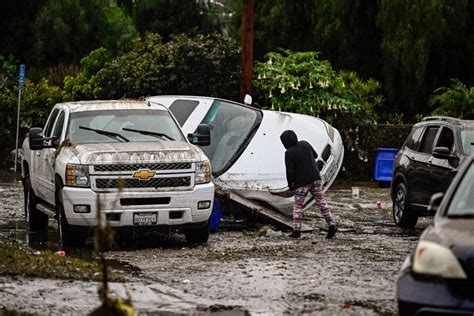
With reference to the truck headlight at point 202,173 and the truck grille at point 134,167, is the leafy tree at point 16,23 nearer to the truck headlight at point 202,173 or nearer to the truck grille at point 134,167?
the truck headlight at point 202,173

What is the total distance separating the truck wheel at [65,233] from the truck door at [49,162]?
85cm

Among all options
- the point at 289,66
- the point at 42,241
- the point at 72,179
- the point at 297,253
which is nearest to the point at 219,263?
the point at 297,253

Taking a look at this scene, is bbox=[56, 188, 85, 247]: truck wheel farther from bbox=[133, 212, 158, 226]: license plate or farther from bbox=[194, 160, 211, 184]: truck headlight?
bbox=[194, 160, 211, 184]: truck headlight

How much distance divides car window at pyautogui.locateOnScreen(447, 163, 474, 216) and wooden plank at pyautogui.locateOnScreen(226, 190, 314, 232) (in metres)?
8.44

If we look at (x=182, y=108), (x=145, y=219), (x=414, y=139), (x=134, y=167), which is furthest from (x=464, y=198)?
(x=182, y=108)

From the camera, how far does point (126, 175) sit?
1573 cm

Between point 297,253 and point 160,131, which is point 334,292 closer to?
point 297,253

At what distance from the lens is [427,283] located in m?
8.54

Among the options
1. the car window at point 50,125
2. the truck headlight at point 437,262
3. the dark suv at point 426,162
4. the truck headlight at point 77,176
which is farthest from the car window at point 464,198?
the car window at point 50,125

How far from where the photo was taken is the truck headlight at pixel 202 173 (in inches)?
635

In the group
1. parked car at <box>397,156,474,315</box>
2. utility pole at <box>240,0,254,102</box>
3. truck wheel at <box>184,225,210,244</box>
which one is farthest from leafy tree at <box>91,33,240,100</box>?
parked car at <box>397,156,474,315</box>

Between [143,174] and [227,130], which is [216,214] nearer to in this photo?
[227,130]

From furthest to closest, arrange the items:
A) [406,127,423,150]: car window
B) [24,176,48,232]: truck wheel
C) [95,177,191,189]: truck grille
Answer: [406,127,423,150]: car window → [24,176,48,232]: truck wheel → [95,177,191,189]: truck grille

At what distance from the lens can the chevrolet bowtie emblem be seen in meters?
15.8
